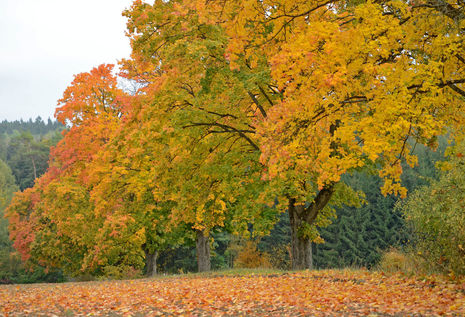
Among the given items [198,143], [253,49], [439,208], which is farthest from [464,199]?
[198,143]

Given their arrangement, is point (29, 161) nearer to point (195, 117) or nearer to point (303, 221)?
point (195, 117)

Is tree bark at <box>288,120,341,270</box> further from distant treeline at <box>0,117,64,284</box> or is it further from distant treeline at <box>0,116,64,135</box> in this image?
distant treeline at <box>0,116,64,135</box>

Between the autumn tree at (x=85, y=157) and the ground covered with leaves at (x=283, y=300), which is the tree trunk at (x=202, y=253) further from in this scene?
the ground covered with leaves at (x=283, y=300)

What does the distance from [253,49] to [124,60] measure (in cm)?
779

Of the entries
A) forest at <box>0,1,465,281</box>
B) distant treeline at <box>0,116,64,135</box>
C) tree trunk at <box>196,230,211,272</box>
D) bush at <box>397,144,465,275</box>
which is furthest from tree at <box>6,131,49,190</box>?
distant treeline at <box>0,116,64,135</box>

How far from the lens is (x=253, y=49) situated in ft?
34.9

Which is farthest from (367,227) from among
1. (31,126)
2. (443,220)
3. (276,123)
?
(31,126)

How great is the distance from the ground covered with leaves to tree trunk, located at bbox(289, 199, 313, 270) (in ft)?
12.8

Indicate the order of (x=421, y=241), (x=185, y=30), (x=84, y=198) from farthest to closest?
(x=84, y=198) < (x=185, y=30) < (x=421, y=241)

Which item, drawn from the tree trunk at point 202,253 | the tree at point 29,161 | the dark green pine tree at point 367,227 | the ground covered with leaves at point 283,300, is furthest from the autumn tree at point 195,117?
the tree at point 29,161

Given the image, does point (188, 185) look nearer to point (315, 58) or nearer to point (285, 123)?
point (285, 123)

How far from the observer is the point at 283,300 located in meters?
8.61

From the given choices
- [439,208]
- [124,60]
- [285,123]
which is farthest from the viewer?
[124,60]

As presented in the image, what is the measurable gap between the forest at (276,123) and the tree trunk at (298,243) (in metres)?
0.06
